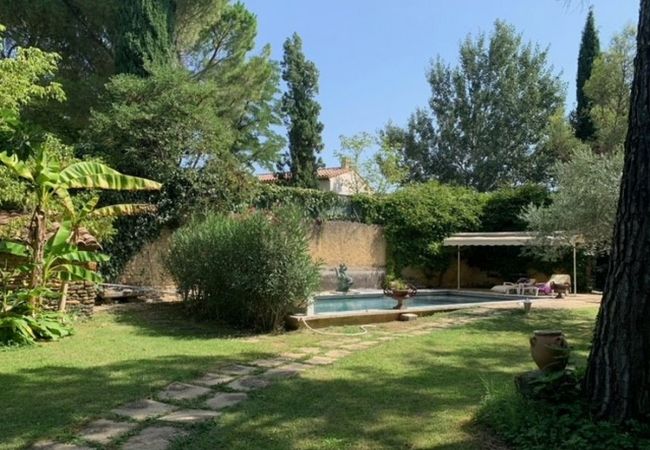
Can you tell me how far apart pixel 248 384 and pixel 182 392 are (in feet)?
2.74

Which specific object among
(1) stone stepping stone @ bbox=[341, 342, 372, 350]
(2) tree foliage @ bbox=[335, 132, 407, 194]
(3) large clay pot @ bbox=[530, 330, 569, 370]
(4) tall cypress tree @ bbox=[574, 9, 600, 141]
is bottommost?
(1) stone stepping stone @ bbox=[341, 342, 372, 350]

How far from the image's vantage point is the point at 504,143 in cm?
3941

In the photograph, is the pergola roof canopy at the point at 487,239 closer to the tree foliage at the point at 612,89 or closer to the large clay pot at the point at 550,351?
the tree foliage at the point at 612,89

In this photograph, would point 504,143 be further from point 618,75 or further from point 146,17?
point 146,17

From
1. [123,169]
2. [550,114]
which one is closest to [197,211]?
[123,169]

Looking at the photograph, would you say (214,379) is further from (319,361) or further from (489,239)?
(489,239)

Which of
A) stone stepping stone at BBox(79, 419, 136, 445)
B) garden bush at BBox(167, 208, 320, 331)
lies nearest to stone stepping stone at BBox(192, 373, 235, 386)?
stone stepping stone at BBox(79, 419, 136, 445)

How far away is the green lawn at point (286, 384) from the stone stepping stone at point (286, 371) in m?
0.31

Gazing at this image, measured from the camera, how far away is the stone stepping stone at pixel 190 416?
5109mm

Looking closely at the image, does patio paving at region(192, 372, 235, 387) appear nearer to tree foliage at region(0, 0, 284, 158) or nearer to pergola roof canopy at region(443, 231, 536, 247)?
tree foliage at region(0, 0, 284, 158)

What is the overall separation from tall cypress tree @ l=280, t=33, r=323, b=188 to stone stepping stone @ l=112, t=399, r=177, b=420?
89.2 ft

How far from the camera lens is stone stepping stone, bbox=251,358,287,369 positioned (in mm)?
7694

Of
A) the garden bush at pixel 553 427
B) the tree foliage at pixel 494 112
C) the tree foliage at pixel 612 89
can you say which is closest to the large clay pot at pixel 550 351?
the garden bush at pixel 553 427

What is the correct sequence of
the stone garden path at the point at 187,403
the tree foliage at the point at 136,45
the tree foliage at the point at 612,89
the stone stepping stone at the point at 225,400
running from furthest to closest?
the tree foliage at the point at 612,89
the tree foliage at the point at 136,45
the stone stepping stone at the point at 225,400
the stone garden path at the point at 187,403
